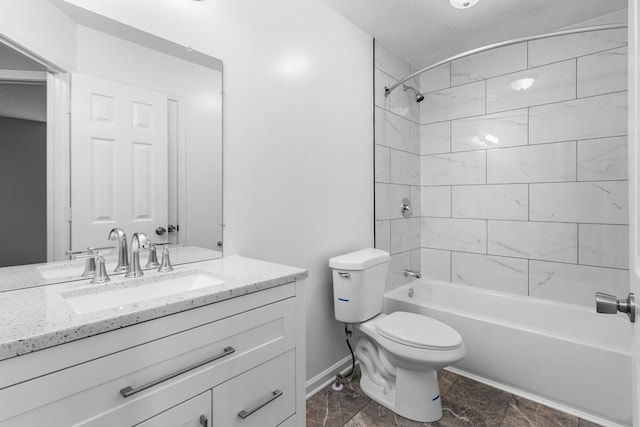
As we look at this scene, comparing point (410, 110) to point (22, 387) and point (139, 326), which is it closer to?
point (139, 326)

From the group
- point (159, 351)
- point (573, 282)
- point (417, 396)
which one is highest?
point (159, 351)

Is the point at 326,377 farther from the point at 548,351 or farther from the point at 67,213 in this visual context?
the point at 67,213

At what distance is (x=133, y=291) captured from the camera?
110 cm

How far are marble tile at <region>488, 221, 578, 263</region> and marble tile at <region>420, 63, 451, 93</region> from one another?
128cm

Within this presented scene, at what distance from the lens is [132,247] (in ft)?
3.90

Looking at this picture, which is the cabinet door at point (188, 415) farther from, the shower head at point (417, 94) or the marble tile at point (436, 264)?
the shower head at point (417, 94)

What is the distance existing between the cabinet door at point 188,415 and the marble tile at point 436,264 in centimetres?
238

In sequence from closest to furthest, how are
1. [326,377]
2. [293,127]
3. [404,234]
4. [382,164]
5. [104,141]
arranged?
[104,141] → [293,127] → [326,377] → [382,164] → [404,234]

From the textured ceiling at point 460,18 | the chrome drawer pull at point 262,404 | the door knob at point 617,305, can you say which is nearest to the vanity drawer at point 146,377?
the chrome drawer pull at point 262,404

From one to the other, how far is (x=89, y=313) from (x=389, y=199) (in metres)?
2.14

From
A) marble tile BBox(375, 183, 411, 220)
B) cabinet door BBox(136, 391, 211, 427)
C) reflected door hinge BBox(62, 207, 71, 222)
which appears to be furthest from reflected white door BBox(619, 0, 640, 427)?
marble tile BBox(375, 183, 411, 220)

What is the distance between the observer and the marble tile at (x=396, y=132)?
96.5 inches

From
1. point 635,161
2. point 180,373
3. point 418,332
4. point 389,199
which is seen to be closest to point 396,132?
point 389,199

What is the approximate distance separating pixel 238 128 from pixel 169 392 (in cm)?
115
